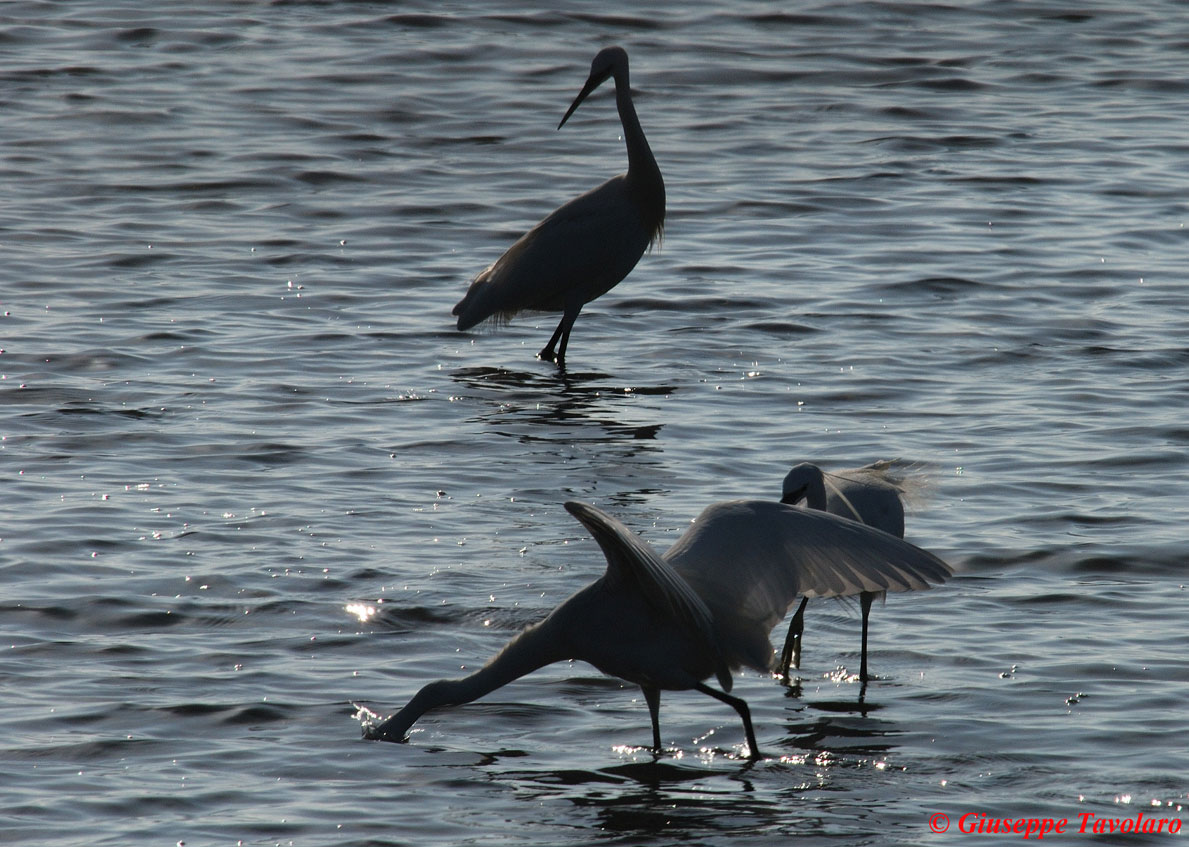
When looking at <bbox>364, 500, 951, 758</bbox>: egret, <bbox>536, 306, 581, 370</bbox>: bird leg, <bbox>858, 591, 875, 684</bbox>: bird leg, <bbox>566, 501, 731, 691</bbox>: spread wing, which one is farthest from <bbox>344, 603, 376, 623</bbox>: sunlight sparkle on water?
<bbox>536, 306, 581, 370</bbox>: bird leg

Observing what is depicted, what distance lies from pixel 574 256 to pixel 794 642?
5.12m

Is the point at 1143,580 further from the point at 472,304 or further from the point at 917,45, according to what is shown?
the point at 917,45

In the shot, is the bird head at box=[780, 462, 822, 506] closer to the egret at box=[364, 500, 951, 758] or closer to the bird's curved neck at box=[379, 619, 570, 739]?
the egret at box=[364, 500, 951, 758]

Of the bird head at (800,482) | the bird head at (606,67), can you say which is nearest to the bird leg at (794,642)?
the bird head at (800,482)

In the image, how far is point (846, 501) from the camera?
6.26 meters

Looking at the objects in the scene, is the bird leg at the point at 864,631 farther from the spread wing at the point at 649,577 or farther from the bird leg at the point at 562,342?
the bird leg at the point at 562,342

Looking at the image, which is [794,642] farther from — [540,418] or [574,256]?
[574,256]

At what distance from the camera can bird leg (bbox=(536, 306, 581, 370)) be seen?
420 inches

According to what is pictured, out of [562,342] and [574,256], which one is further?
[574,256]

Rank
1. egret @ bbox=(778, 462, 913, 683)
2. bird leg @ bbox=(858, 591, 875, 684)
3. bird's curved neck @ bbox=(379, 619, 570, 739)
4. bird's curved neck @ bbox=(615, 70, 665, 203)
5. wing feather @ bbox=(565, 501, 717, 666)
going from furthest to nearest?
bird's curved neck @ bbox=(615, 70, 665, 203)
egret @ bbox=(778, 462, 913, 683)
bird leg @ bbox=(858, 591, 875, 684)
bird's curved neck @ bbox=(379, 619, 570, 739)
wing feather @ bbox=(565, 501, 717, 666)

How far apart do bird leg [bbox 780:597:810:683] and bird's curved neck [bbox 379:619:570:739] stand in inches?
38.6

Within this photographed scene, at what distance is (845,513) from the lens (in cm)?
630

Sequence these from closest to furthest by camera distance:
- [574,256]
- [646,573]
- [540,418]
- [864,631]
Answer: [646,573] < [864,631] < [540,418] < [574,256]

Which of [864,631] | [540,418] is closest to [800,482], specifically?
[864,631]
